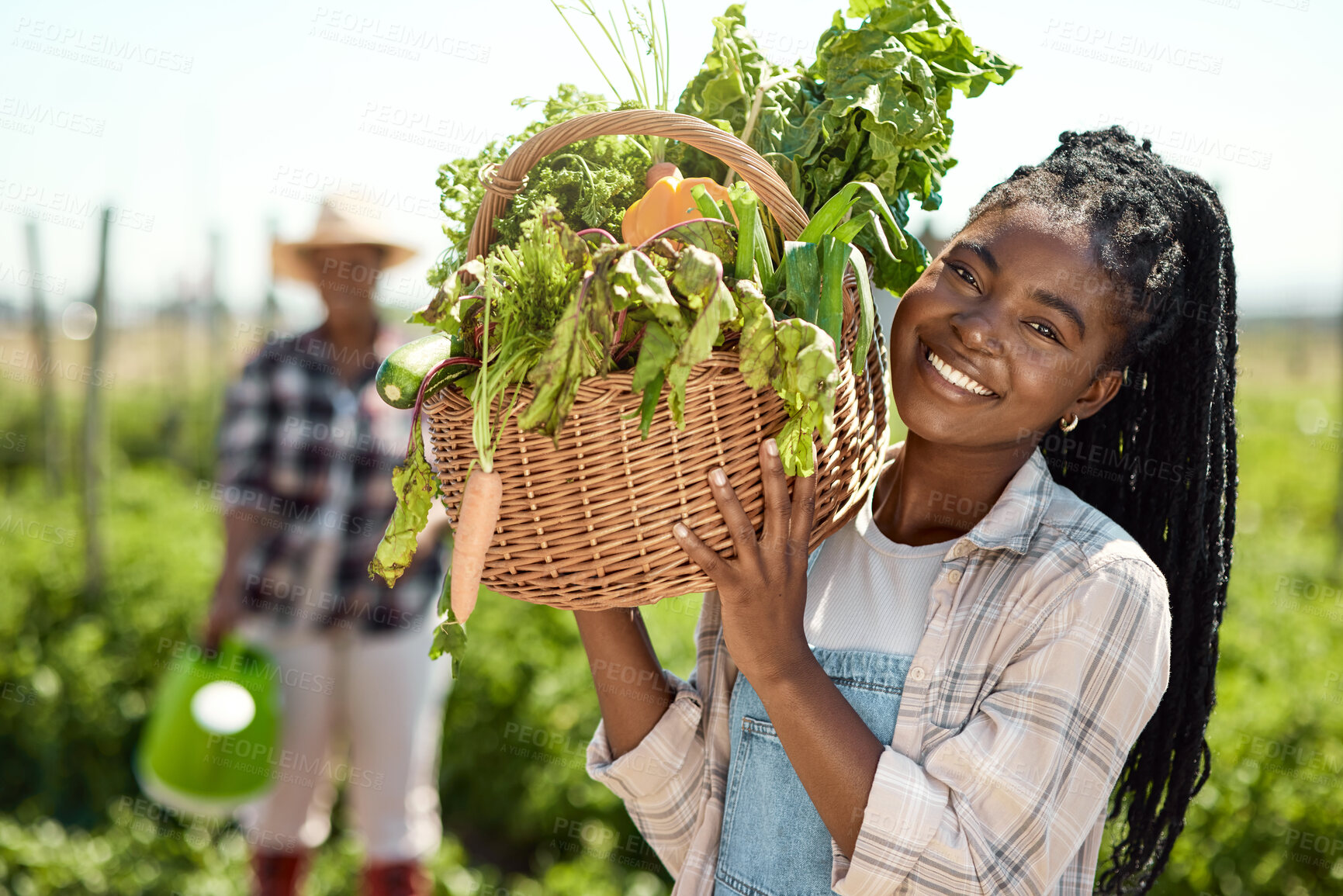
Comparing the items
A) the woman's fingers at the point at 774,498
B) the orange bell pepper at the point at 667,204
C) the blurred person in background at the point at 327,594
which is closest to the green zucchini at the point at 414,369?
the orange bell pepper at the point at 667,204

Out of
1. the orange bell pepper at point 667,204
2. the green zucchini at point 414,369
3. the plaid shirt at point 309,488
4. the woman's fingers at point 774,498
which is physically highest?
the orange bell pepper at point 667,204

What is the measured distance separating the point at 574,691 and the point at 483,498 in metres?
3.26

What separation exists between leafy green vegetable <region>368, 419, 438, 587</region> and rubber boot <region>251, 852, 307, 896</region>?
8.42 ft

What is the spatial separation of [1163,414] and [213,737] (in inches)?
113

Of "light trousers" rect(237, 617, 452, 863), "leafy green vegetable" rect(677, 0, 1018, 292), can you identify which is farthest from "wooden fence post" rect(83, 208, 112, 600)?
"leafy green vegetable" rect(677, 0, 1018, 292)

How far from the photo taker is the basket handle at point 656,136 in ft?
4.31

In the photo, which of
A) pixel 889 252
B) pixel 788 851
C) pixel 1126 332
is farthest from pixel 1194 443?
pixel 788 851

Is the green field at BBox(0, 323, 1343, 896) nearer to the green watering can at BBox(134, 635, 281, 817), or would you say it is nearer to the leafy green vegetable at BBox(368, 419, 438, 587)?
the green watering can at BBox(134, 635, 281, 817)

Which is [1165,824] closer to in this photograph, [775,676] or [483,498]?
[775,676]

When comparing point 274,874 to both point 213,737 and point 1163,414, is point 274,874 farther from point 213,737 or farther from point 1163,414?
point 1163,414

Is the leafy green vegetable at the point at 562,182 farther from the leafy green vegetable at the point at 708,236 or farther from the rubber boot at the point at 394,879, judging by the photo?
the rubber boot at the point at 394,879

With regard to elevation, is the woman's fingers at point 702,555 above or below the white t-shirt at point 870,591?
above

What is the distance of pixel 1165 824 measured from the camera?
6.06ft

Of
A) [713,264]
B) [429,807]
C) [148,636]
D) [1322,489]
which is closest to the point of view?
[713,264]
